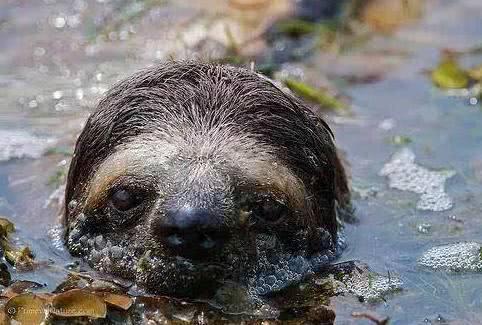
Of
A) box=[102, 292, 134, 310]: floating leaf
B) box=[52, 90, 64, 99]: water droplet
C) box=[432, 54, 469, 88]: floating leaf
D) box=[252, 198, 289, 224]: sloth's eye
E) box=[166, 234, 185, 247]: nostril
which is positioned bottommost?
box=[432, 54, 469, 88]: floating leaf

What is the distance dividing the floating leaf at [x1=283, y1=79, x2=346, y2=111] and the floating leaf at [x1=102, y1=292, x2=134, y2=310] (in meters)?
3.40

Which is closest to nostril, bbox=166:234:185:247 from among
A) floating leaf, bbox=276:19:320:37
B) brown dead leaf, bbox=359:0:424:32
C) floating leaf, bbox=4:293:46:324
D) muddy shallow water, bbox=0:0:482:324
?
floating leaf, bbox=4:293:46:324

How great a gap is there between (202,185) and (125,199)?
0.59 metres

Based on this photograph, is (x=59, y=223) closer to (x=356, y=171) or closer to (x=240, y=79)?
(x=240, y=79)

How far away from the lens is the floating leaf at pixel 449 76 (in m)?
9.66

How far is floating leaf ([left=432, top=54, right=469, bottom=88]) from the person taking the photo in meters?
9.66

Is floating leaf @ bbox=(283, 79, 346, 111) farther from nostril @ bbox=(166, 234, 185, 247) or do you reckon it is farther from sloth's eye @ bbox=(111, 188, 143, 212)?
nostril @ bbox=(166, 234, 185, 247)

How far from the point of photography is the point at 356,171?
816cm

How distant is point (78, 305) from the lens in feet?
16.6

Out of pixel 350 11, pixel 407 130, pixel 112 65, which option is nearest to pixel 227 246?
pixel 407 130

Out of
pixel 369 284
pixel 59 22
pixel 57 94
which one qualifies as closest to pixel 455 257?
pixel 369 284

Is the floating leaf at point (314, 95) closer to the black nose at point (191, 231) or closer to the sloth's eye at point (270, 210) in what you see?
the sloth's eye at point (270, 210)

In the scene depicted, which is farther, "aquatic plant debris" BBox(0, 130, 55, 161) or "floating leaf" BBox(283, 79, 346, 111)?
"floating leaf" BBox(283, 79, 346, 111)

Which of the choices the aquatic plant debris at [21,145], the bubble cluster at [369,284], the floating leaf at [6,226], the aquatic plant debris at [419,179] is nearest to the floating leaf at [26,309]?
the floating leaf at [6,226]
